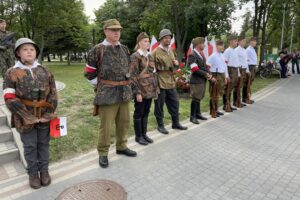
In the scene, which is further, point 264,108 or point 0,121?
point 264,108

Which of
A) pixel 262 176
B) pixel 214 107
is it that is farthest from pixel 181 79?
pixel 262 176

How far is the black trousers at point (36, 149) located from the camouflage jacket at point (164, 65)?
2.63m

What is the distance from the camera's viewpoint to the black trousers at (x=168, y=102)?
5.66 m

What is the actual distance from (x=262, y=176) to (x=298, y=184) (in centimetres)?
46

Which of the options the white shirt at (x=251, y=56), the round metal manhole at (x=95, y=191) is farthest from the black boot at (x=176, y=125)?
the white shirt at (x=251, y=56)

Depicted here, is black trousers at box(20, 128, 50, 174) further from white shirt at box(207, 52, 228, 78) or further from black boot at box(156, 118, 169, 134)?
white shirt at box(207, 52, 228, 78)

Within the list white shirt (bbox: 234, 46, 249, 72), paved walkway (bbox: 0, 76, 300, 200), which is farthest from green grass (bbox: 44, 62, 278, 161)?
white shirt (bbox: 234, 46, 249, 72)

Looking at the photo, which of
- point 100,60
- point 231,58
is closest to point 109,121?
point 100,60

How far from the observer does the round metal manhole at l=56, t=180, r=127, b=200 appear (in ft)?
11.0

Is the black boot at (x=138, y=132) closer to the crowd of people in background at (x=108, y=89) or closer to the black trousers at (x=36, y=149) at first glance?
the crowd of people in background at (x=108, y=89)

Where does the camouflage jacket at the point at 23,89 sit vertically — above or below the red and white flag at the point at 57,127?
above

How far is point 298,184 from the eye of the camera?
371 centimetres

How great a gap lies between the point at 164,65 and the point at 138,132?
1.44 m

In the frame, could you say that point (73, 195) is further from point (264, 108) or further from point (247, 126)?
point (264, 108)
